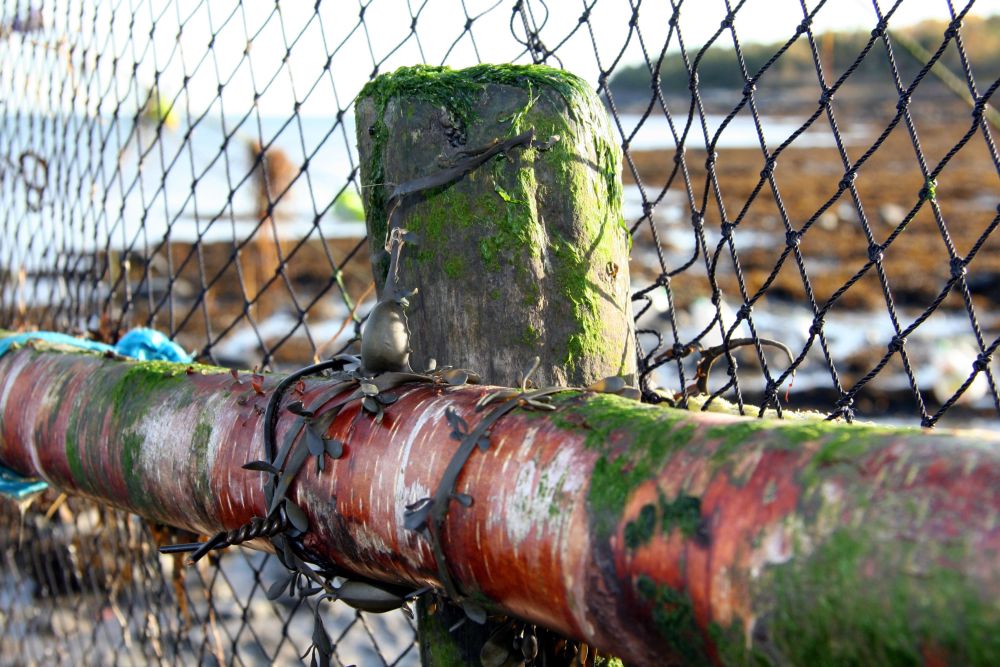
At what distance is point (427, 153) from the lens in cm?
134

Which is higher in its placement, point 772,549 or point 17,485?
point 772,549

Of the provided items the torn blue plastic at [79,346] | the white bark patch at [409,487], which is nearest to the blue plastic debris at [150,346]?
Answer: the torn blue plastic at [79,346]

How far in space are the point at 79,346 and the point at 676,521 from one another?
1.68 meters

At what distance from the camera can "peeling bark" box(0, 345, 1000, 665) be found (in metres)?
0.69

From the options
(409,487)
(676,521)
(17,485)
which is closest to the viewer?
(676,521)

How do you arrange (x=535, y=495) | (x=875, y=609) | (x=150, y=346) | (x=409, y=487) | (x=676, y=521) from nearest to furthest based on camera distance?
(x=875, y=609) → (x=676, y=521) → (x=535, y=495) → (x=409, y=487) → (x=150, y=346)

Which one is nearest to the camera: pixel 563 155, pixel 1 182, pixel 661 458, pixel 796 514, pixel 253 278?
pixel 796 514

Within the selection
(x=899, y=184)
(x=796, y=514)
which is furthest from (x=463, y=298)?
(x=899, y=184)

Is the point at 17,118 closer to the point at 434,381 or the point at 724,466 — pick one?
the point at 434,381

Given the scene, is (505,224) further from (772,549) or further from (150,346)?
(150,346)

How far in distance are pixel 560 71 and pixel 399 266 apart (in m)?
0.37

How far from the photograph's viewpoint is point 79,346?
83.0 inches

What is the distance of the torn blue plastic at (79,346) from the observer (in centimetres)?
205

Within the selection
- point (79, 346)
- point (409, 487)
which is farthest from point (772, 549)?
point (79, 346)
